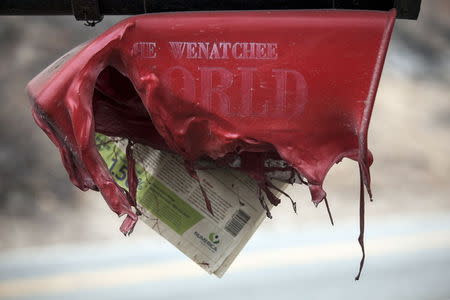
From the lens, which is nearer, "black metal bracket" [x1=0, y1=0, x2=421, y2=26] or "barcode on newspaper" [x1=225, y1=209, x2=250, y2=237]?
"black metal bracket" [x1=0, y1=0, x2=421, y2=26]

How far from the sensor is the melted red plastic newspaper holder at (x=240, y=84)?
0.98 m

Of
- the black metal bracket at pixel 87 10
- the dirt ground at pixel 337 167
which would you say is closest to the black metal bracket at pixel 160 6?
the black metal bracket at pixel 87 10

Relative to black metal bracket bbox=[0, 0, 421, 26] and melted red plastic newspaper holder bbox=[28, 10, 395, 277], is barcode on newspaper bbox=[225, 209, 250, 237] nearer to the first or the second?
melted red plastic newspaper holder bbox=[28, 10, 395, 277]

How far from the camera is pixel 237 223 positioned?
1.25 meters

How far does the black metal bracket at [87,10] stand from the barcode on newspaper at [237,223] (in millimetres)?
458

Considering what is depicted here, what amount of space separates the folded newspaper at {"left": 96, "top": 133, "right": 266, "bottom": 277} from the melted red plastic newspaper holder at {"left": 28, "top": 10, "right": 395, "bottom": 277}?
207 millimetres

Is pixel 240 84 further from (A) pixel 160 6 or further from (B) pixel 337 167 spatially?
(B) pixel 337 167

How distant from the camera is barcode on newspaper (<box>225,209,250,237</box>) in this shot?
1253 mm

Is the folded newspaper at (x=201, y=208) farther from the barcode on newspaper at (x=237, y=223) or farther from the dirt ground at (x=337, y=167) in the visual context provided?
the dirt ground at (x=337, y=167)

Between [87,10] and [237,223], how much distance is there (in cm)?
49

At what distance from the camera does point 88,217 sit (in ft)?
10.9

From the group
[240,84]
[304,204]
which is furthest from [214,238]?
[304,204]

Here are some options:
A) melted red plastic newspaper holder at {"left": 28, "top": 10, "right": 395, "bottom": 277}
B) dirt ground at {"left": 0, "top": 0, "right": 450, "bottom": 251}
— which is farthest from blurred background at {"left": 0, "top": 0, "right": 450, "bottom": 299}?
melted red plastic newspaper holder at {"left": 28, "top": 10, "right": 395, "bottom": 277}

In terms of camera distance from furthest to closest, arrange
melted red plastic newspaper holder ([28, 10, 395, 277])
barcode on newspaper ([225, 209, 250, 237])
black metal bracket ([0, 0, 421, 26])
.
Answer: barcode on newspaper ([225, 209, 250, 237]) → black metal bracket ([0, 0, 421, 26]) → melted red plastic newspaper holder ([28, 10, 395, 277])
